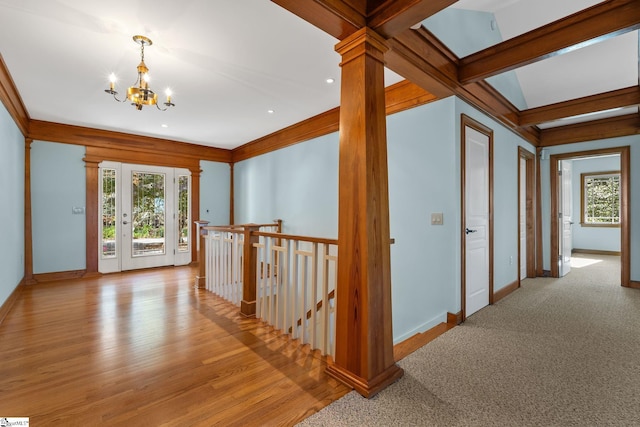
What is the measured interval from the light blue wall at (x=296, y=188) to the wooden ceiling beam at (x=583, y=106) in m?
2.63

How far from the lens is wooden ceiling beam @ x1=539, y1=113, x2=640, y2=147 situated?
4.19 metres

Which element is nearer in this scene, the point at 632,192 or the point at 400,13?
the point at 400,13

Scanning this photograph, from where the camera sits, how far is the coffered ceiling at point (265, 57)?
205 centimetres

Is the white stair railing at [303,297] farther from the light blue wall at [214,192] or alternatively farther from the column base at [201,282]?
the light blue wall at [214,192]

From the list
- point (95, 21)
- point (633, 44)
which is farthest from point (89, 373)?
point (633, 44)

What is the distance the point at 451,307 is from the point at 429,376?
1110mm

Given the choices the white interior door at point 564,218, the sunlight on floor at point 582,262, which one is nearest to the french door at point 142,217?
the white interior door at point 564,218

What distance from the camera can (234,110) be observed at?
4.25m

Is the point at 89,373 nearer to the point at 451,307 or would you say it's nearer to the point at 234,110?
the point at 451,307

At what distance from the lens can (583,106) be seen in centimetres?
360

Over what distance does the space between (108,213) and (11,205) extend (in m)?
1.79

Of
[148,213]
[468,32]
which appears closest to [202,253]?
[148,213]

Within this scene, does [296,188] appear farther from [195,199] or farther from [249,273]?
[195,199]

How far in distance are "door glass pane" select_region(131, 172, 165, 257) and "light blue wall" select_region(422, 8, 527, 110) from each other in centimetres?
548
